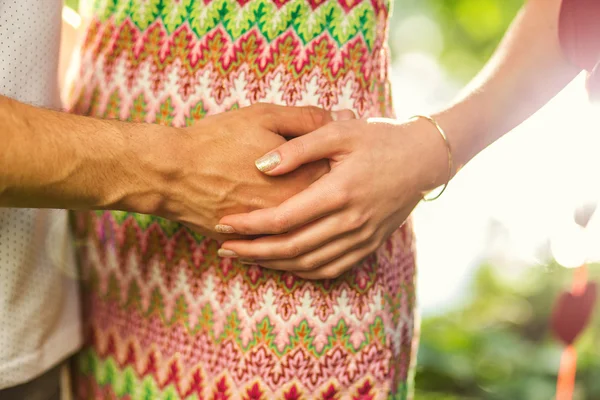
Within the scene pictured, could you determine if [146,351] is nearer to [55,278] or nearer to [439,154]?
[55,278]

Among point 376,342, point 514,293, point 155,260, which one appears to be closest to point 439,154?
point 376,342

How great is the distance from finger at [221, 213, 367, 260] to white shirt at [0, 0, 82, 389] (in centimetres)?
29

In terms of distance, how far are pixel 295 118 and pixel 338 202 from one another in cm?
14

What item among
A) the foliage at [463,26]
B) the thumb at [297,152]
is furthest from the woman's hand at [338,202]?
the foliage at [463,26]

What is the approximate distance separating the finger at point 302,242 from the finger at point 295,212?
2 cm

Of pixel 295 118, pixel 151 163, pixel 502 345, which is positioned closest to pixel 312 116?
pixel 295 118

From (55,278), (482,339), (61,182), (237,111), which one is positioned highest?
(237,111)

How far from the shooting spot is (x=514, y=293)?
3789mm

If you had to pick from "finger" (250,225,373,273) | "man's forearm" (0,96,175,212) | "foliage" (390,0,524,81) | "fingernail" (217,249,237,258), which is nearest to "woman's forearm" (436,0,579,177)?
"finger" (250,225,373,273)

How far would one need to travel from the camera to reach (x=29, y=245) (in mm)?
945

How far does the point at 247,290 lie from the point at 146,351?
0.72ft

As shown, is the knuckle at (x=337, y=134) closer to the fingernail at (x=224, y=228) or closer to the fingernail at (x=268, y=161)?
the fingernail at (x=268, y=161)

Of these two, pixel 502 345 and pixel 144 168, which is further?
pixel 502 345

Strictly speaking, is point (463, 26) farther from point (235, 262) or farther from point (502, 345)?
point (235, 262)
